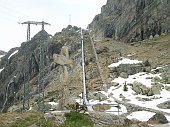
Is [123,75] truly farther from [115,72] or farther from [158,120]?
[158,120]

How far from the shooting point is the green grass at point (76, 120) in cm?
2739

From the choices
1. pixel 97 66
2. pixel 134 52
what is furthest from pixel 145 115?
pixel 134 52

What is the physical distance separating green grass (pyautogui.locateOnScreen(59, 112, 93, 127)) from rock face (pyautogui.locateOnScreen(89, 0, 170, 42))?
85.4 m

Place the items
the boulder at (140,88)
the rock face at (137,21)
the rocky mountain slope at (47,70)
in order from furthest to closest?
the rock face at (137,21) < the boulder at (140,88) < the rocky mountain slope at (47,70)

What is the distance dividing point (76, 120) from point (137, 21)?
98984 millimetres

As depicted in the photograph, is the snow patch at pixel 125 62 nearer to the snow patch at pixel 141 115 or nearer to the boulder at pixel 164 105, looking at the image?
the boulder at pixel 164 105

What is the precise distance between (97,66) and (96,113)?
41.6 meters

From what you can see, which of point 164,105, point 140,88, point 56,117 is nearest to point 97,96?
point 140,88

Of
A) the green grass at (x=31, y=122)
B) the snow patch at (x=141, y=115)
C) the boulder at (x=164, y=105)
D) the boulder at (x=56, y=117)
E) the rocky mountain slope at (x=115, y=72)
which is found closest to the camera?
the green grass at (x=31, y=122)

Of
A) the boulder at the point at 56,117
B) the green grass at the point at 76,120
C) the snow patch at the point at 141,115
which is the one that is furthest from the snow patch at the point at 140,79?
the boulder at the point at 56,117

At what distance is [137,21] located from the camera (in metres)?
125

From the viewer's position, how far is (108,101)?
151ft

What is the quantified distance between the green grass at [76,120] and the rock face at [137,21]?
85383 mm

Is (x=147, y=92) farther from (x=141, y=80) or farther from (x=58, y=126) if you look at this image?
(x=58, y=126)
